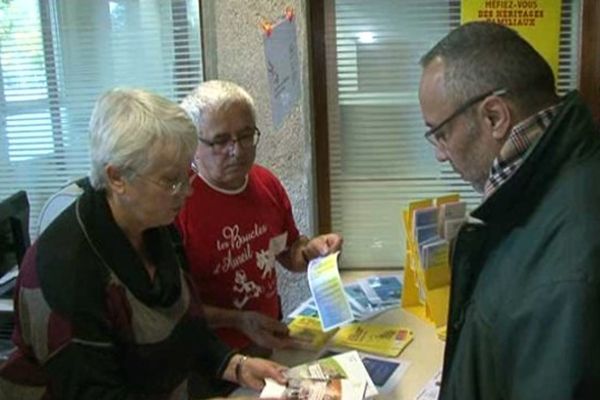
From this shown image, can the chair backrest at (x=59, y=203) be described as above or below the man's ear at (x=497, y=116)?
below

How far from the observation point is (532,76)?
3.62ft

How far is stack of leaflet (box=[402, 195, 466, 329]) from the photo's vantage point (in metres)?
2.00

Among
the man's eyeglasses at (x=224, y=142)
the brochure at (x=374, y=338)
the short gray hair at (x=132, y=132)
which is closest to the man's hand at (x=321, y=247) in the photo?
the brochure at (x=374, y=338)

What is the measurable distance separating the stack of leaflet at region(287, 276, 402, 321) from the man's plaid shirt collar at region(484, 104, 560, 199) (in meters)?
0.98

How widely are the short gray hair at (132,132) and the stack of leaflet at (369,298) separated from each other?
813 millimetres

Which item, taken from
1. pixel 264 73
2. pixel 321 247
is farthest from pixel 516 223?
pixel 264 73

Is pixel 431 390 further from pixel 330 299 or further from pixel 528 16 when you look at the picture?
pixel 528 16

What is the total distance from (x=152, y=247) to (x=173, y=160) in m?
0.24

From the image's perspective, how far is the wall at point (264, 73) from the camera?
235 cm

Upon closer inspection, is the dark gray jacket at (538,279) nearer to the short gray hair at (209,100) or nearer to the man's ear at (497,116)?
the man's ear at (497,116)

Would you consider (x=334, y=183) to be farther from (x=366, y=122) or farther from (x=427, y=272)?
(x=427, y=272)

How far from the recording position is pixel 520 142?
1.09 m

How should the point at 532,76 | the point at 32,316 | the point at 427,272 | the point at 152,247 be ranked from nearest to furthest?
the point at 532,76
the point at 32,316
the point at 152,247
the point at 427,272

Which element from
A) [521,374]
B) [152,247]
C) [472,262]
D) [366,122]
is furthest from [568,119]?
[366,122]
